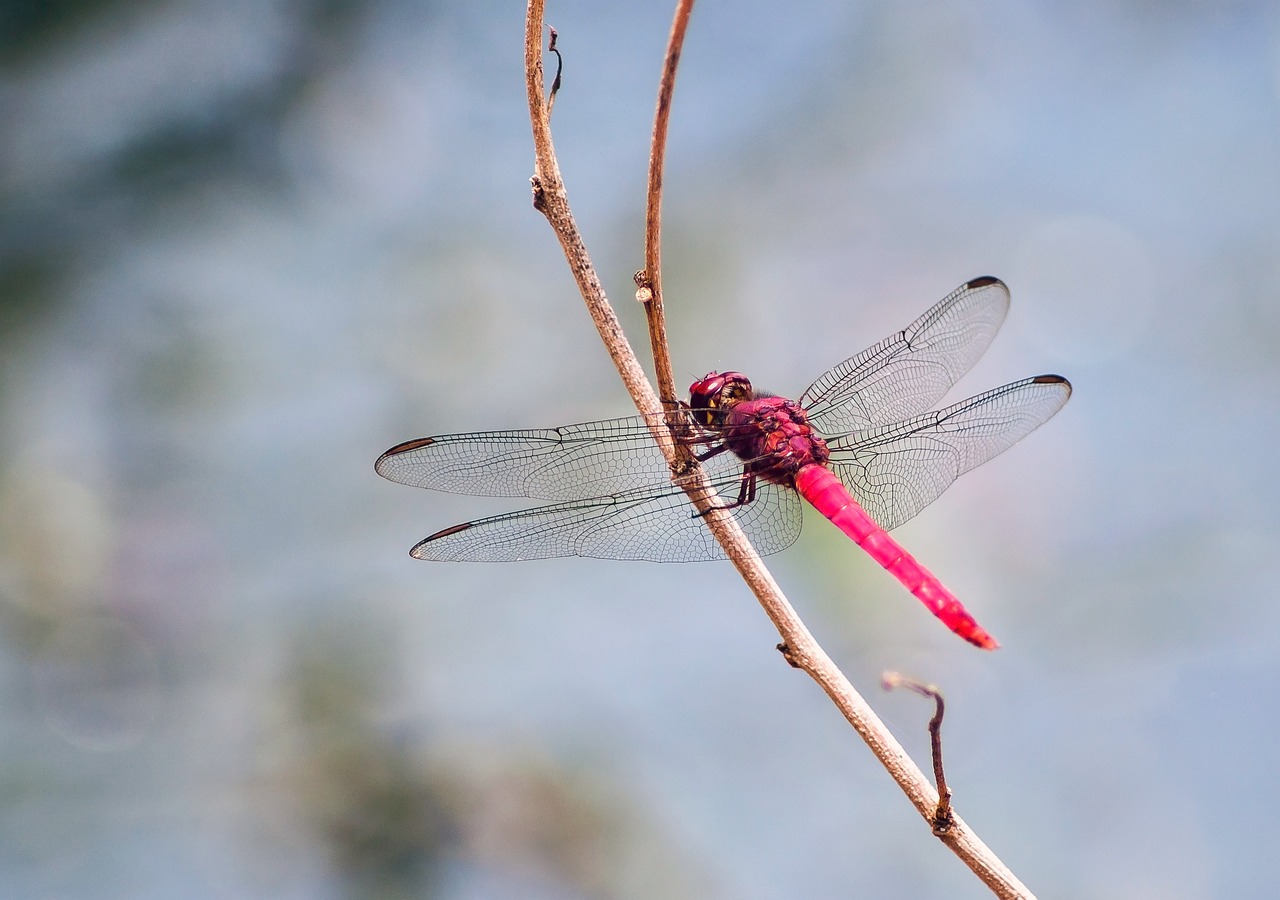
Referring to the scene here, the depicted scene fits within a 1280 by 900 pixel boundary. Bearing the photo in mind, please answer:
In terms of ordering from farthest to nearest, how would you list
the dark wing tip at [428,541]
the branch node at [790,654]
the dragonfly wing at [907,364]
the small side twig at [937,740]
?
the dragonfly wing at [907,364], the dark wing tip at [428,541], the branch node at [790,654], the small side twig at [937,740]

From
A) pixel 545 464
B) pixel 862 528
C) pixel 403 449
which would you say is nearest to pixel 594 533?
pixel 545 464

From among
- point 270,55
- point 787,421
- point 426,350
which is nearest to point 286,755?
point 426,350

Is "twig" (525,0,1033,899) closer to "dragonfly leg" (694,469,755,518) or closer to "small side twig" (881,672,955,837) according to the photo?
"small side twig" (881,672,955,837)

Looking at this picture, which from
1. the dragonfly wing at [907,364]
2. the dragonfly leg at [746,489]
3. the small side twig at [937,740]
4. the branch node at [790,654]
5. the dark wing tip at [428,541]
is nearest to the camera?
the small side twig at [937,740]

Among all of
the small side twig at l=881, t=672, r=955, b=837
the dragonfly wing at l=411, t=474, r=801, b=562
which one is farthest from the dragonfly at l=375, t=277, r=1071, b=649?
the small side twig at l=881, t=672, r=955, b=837

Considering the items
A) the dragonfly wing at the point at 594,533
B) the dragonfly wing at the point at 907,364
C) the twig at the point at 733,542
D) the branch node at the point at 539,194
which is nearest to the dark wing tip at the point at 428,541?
the dragonfly wing at the point at 594,533

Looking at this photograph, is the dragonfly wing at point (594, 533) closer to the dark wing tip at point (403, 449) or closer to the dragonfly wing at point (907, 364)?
the dark wing tip at point (403, 449)
